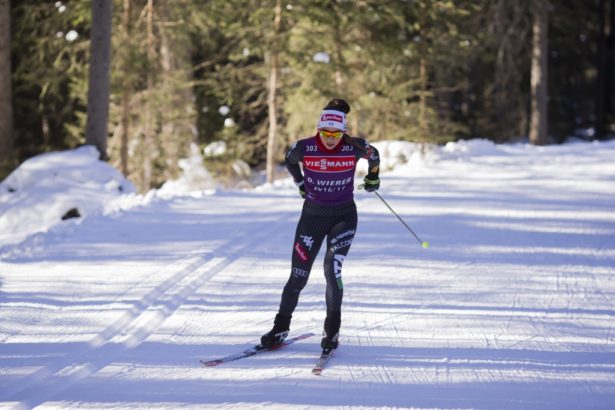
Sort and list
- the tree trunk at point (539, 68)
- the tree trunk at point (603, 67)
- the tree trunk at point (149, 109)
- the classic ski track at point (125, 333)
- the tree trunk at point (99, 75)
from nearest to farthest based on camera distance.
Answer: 1. the classic ski track at point (125, 333)
2. the tree trunk at point (99, 75)
3. the tree trunk at point (149, 109)
4. the tree trunk at point (539, 68)
5. the tree trunk at point (603, 67)

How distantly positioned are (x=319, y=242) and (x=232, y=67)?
52.0ft

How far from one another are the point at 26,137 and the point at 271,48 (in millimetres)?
12707

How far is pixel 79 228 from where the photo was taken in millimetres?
10664

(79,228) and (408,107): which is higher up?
(408,107)

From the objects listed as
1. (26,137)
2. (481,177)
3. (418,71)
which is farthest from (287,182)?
(26,137)

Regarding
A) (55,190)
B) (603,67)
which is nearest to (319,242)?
(55,190)

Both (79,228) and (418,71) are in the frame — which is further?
(418,71)

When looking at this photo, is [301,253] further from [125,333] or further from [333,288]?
[125,333]

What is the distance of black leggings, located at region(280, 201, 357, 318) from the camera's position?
5.93 m

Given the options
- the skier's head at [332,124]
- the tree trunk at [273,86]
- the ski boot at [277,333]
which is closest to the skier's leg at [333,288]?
the ski boot at [277,333]

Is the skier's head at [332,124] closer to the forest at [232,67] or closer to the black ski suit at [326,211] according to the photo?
the black ski suit at [326,211]

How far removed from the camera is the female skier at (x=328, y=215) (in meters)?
5.91

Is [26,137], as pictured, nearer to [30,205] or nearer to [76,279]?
[30,205]

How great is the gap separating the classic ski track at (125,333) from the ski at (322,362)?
1.55 meters
